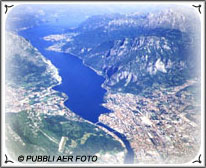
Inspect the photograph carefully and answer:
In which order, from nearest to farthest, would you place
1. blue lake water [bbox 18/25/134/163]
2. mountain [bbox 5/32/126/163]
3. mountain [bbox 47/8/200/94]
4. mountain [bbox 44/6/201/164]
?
mountain [bbox 5/32/126/163], mountain [bbox 44/6/201/164], blue lake water [bbox 18/25/134/163], mountain [bbox 47/8/200/94]

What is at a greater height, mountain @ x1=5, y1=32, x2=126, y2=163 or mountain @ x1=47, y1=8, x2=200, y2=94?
mountain @ x1=47, y1=8, x2=200, y2=94

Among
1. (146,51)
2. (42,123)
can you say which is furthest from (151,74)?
(42,123)

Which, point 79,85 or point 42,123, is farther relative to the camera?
point 79,85

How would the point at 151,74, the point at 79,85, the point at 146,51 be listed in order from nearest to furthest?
1. the point at 79,85
2. the point at 151,74
3. the point at 146,51

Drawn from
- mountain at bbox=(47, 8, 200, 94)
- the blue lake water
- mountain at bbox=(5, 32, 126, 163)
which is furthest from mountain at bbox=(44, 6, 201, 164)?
mountain at bbox=(5, 32, 126, 163)

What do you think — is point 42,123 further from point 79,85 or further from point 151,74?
point 151,74

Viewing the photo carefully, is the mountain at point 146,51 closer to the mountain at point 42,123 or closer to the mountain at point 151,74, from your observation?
the mountain at point 151,74

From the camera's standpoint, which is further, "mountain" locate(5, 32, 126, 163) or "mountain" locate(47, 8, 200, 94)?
"mountain" locate(47, 8, 200, 94)

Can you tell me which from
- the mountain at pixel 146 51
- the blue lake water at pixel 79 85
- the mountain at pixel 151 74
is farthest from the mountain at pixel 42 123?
the mountain at pixel 146 51

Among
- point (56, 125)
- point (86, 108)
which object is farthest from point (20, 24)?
point (56, 125)

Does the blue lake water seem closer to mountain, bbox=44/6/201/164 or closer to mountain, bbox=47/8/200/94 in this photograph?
mountain, bbox=44/6/201/164
